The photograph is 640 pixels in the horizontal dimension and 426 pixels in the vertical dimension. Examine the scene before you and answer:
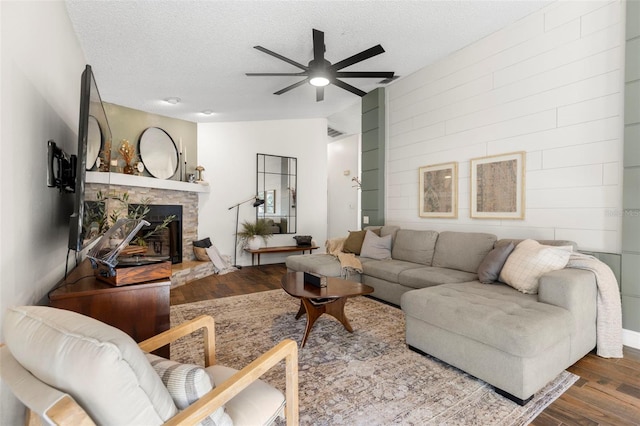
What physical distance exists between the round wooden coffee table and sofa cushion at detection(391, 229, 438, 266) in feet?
4.35

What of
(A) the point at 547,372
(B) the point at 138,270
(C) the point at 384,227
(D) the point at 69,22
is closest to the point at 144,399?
(B) the point at 138,270

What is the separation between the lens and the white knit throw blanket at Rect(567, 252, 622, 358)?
2.21m

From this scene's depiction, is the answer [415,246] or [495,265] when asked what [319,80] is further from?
[495,265]

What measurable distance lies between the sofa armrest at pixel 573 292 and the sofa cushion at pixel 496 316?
0.25ft

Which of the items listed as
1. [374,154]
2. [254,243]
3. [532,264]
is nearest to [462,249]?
[532,264]

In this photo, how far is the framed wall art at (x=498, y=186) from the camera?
316 cm

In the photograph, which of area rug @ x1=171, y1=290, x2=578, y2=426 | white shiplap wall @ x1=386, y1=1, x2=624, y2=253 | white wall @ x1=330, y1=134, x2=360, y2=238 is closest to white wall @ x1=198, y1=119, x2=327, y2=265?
white wall @ x1=330, y1=134, x2=360, y2=238

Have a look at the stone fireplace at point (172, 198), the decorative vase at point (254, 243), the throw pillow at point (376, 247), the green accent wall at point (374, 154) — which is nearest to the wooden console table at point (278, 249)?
the decorative vase at point (254, 243)

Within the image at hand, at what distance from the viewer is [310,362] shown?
219 centimetres

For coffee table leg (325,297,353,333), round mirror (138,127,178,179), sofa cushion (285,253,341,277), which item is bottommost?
coffee table leg (325,297,353,333)

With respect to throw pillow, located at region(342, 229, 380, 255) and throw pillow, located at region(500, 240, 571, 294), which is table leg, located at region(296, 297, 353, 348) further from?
throw pillow, located at region(342, 229, 380, 255)

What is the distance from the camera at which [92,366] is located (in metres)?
0.68

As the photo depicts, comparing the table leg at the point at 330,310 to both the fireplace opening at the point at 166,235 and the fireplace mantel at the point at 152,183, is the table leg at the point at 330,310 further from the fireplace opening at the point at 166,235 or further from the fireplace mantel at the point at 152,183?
the fireplace opening at the point at 166,235

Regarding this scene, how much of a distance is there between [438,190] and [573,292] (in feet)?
7.16
